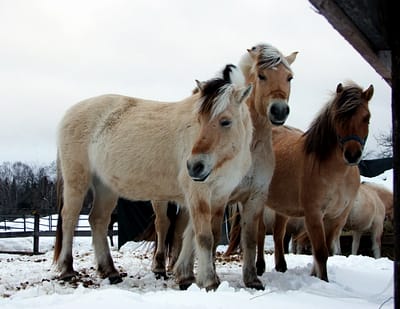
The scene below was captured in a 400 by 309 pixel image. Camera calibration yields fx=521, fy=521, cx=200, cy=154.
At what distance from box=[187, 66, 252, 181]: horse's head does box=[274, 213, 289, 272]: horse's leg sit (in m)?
2.45

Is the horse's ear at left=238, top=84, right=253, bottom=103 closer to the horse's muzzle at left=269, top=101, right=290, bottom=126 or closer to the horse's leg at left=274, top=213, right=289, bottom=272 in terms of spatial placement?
the horse's muzzle at left=269, top=101, right=290, bottom=126

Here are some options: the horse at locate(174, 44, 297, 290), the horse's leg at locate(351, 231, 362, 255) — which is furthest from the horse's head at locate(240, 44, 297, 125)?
the horse's leg at locate(351, 231, 362, 255)

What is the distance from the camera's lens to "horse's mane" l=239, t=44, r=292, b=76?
5742 mm

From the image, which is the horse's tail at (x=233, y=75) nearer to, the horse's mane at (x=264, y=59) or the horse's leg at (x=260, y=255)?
the horse's mane at (x=264, y=59)

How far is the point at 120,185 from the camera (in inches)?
238

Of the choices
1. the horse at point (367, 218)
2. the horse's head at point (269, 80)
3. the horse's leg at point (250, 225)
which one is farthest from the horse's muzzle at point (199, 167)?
the horse at point (367, 218)

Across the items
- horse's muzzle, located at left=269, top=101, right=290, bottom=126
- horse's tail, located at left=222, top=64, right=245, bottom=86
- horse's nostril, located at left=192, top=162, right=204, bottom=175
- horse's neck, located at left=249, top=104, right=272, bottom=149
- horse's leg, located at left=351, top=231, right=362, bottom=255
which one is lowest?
horse's leg, located at left=351, top=231, right=362, bottom=255

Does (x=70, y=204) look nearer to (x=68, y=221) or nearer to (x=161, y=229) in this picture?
(x=68, y=221)

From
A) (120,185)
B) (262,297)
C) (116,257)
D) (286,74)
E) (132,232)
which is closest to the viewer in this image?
(262,297)

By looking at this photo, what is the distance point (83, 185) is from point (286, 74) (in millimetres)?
2759

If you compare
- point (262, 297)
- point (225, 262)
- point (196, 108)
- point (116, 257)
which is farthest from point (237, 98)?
point (116, 257)

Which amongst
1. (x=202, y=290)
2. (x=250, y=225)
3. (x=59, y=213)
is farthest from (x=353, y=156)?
(x=59, y=213)

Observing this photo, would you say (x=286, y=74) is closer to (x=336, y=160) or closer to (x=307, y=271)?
(x=336, y=160)

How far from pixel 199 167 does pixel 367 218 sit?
7.58 m
